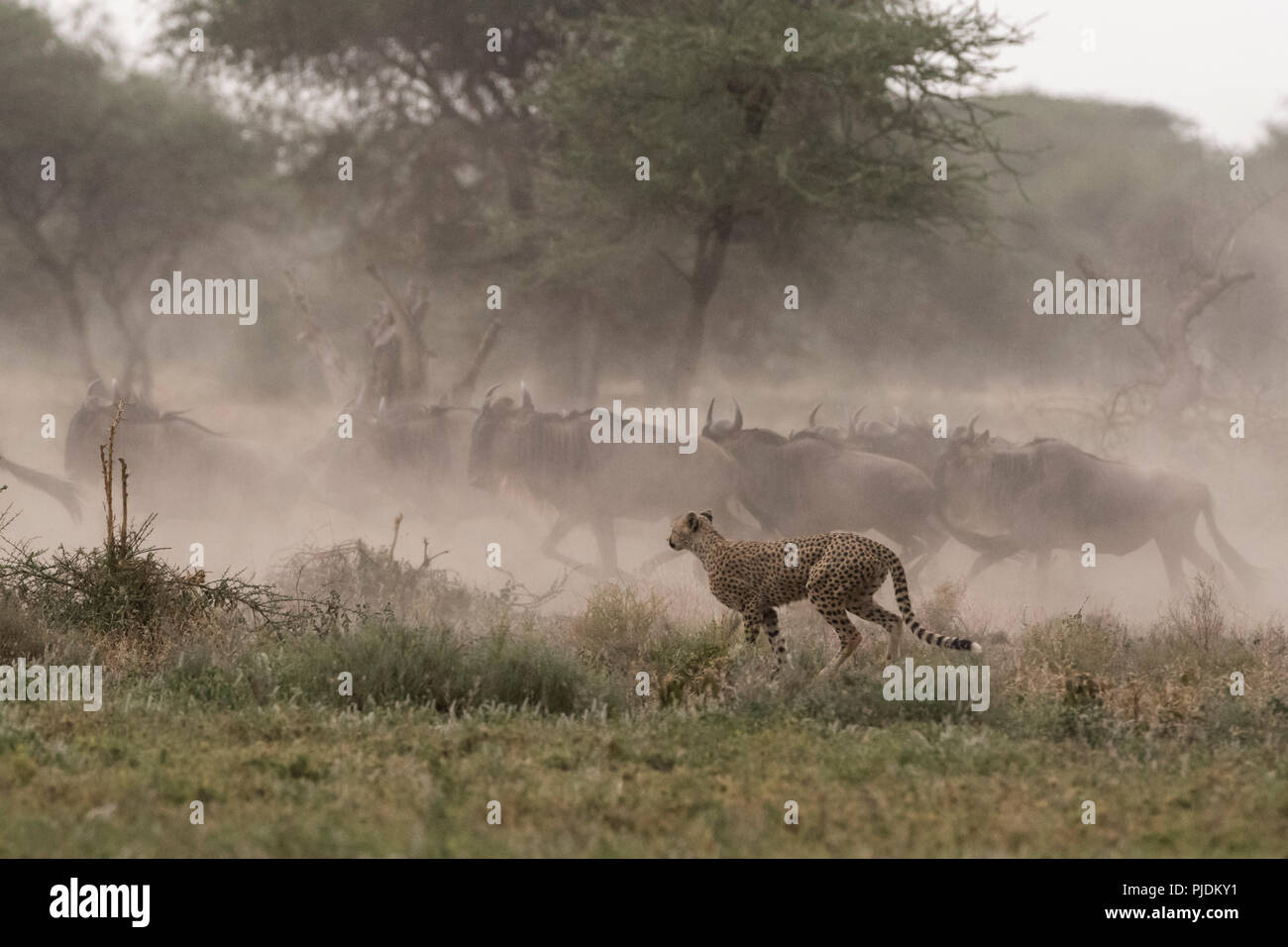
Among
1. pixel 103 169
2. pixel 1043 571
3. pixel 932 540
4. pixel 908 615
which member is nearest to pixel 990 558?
pixel 932 540

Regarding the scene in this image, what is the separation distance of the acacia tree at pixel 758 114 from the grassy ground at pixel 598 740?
11.2 metres

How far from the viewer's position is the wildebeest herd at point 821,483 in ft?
58.9

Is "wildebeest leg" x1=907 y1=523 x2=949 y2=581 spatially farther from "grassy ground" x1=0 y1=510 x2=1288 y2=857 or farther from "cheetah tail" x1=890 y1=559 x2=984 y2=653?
"cheetah tail" x1=890 y1=559 x2=984 y2=653

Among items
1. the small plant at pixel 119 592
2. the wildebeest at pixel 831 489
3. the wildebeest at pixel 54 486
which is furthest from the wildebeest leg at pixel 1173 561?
the wildebeest at pixel 54 486

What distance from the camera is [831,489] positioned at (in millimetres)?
17797

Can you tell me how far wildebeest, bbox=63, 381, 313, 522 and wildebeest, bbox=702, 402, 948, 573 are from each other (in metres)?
6.62

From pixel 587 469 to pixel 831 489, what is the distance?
3.05 metres

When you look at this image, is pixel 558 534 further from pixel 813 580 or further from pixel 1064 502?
pixel 813 580

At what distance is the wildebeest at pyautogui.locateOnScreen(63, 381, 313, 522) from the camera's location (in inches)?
801

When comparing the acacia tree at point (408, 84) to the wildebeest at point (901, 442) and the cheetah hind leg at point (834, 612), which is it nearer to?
the wildebeest at point (901, 442)

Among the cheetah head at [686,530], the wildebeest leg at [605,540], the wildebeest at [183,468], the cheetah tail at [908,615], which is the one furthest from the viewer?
the wildebeest at [183,468]
